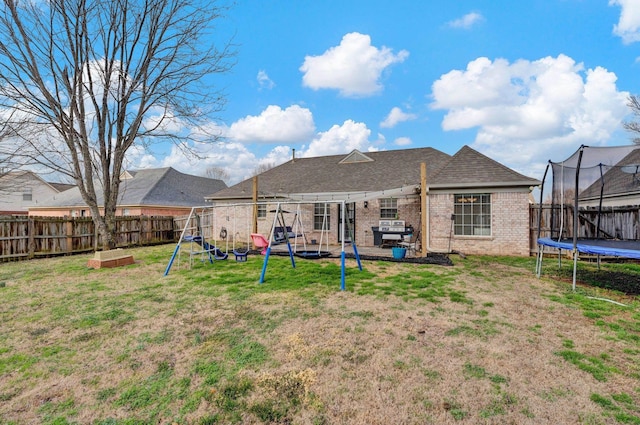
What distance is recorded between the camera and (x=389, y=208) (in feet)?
43.2

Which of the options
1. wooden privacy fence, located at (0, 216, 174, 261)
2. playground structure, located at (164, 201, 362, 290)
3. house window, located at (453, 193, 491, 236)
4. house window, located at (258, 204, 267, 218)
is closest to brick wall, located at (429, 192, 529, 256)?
house window, located at (453, 193, 491, 236)

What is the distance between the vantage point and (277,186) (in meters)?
16.3

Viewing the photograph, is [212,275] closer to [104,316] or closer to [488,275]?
[104,316]

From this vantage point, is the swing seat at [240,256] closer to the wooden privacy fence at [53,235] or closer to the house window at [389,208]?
the house window at [389,208]

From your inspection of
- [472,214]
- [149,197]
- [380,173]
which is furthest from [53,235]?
[472,214]

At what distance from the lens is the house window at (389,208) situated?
13094 millimetres

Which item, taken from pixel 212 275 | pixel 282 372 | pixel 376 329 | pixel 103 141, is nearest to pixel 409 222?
pixel 212 275

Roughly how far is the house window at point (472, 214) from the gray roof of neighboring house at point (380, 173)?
1.99ft

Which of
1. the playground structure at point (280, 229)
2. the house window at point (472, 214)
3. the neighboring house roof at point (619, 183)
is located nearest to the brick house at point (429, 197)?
the house window at point (472, 214)

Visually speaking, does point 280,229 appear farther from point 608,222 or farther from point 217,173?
point 217,173

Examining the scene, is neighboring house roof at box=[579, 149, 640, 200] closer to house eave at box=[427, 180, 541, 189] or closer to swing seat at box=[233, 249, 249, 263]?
house eave at box=[427, 180, 541, 189]

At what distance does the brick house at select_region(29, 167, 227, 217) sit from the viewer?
21172mm

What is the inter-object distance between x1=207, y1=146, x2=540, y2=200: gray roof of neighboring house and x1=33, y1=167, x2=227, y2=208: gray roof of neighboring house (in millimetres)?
8048

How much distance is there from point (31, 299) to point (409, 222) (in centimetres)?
1188
